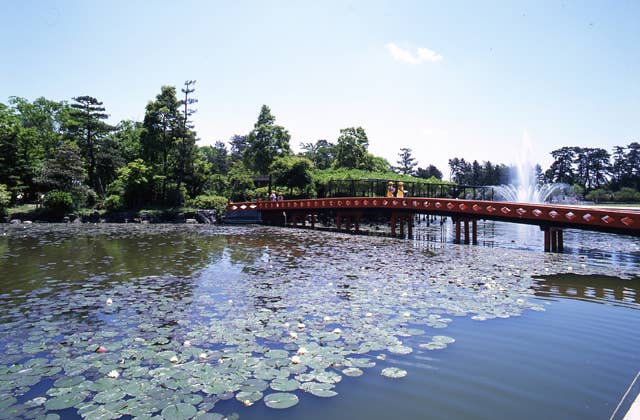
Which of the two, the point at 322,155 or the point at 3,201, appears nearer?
the point at 3,201

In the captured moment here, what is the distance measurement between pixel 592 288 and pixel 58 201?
124ft

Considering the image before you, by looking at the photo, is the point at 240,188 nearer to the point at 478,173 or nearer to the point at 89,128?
the point at 89,128

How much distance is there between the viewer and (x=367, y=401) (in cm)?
412

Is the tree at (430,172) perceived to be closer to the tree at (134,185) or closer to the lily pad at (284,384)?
the tree at (134,185)

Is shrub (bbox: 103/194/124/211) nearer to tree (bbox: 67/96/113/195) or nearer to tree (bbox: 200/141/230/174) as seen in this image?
tree (bbox: 67/96/113/195)

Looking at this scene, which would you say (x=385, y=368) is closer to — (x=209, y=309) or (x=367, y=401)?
(x=367, y=401)

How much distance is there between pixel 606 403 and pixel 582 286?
6.56 metres

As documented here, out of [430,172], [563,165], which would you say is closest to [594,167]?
[563,165]

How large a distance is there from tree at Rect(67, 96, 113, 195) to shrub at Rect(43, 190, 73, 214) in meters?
8.98

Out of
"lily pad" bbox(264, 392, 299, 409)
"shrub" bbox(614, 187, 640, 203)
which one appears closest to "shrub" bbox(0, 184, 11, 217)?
"lily pad" bbox(264, 392, 299, 409)

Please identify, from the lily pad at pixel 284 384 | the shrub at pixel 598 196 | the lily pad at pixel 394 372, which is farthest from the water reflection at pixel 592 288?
the shrub at pixel 598 196

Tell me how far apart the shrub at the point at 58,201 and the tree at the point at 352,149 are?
33.1 m

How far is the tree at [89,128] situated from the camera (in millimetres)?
43281

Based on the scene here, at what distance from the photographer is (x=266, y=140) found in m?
54.7
